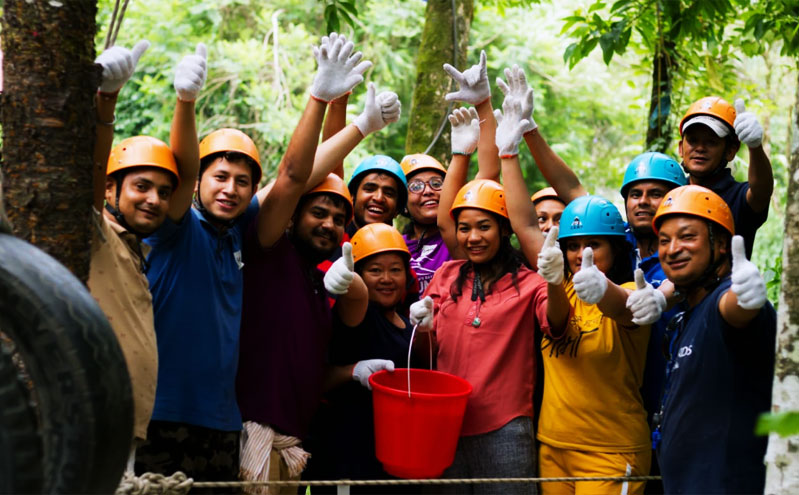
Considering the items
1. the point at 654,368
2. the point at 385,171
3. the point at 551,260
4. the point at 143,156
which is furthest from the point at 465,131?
the point at 143,156

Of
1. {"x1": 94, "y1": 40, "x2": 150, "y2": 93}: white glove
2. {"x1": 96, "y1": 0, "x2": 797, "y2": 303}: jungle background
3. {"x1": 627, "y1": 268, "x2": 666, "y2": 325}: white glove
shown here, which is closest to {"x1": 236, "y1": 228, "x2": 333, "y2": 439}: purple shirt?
{"x1": 94, "y1": 40, "x2": 150, "y2": 93}: white glove

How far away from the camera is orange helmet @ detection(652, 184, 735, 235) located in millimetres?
Answer: 3219

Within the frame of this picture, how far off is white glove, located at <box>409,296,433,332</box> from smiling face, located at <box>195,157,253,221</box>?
94 centimetres

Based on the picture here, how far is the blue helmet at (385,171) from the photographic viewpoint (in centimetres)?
476

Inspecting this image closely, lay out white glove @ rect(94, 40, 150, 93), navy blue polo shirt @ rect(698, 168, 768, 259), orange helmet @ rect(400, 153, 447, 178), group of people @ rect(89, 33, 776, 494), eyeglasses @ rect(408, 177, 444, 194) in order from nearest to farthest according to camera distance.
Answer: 1. white glove @ rect(94, 40, 150, 93)
2. group of people @ rect(89, 33, 776, 494)
3. navy blue polo shirt @ rect(698, 168, 768, 259)
4. eyeglasses @ rect(408, 177, 444, 194)
5. orange helmet @ rect(400, 153, 447, 178)

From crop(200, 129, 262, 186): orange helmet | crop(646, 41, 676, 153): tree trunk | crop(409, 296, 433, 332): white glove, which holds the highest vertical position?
crop(646, 41, 676, 153): tree trunk

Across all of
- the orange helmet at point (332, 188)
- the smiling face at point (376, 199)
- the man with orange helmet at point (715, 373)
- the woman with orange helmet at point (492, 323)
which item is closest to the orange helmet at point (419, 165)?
the smiling face at point (376, 199)

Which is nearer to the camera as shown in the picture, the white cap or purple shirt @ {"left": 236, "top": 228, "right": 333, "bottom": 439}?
purple shirt @ {"left": 236, "top": 228, "right": 333, "bottom": 439}

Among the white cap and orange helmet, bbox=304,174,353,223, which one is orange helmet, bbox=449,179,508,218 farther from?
the white cap

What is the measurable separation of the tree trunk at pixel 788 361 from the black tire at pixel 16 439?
2041mm

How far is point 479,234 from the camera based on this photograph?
13.2 feet

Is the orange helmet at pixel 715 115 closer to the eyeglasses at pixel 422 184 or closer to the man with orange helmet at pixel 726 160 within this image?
the man with orange helmet at pixel 726 160

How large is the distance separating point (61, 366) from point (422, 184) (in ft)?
10.9

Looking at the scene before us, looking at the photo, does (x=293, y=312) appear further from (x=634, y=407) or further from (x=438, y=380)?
(x=634, y=407)
